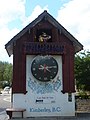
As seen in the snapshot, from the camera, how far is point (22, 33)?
23453 mm

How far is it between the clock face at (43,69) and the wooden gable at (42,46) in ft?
1.70

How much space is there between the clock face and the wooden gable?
52 centimetres

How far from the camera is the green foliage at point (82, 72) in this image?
30.0m

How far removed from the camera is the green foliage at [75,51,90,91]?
2995 centimetres

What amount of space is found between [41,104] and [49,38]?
4.55 metres

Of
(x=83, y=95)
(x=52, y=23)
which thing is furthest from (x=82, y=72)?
(x=52, y=23)

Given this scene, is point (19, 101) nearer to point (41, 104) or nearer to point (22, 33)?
point (41, 104)

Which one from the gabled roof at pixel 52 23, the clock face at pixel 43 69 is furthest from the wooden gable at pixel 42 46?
the clock face at pixel 43 69

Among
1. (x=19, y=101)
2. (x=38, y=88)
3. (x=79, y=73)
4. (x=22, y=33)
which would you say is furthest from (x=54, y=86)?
(x=79, y=73)

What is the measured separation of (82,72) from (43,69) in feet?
26.7

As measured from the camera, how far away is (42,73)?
22.7m

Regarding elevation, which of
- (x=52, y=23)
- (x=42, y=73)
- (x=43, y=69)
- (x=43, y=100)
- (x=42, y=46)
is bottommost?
(x=43, y=100)

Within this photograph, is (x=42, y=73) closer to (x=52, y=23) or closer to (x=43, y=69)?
(x=43, y=69)

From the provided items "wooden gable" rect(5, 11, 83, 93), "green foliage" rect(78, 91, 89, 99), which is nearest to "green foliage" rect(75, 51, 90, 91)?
"green foliage" rect(78, 91, 89, 99)
